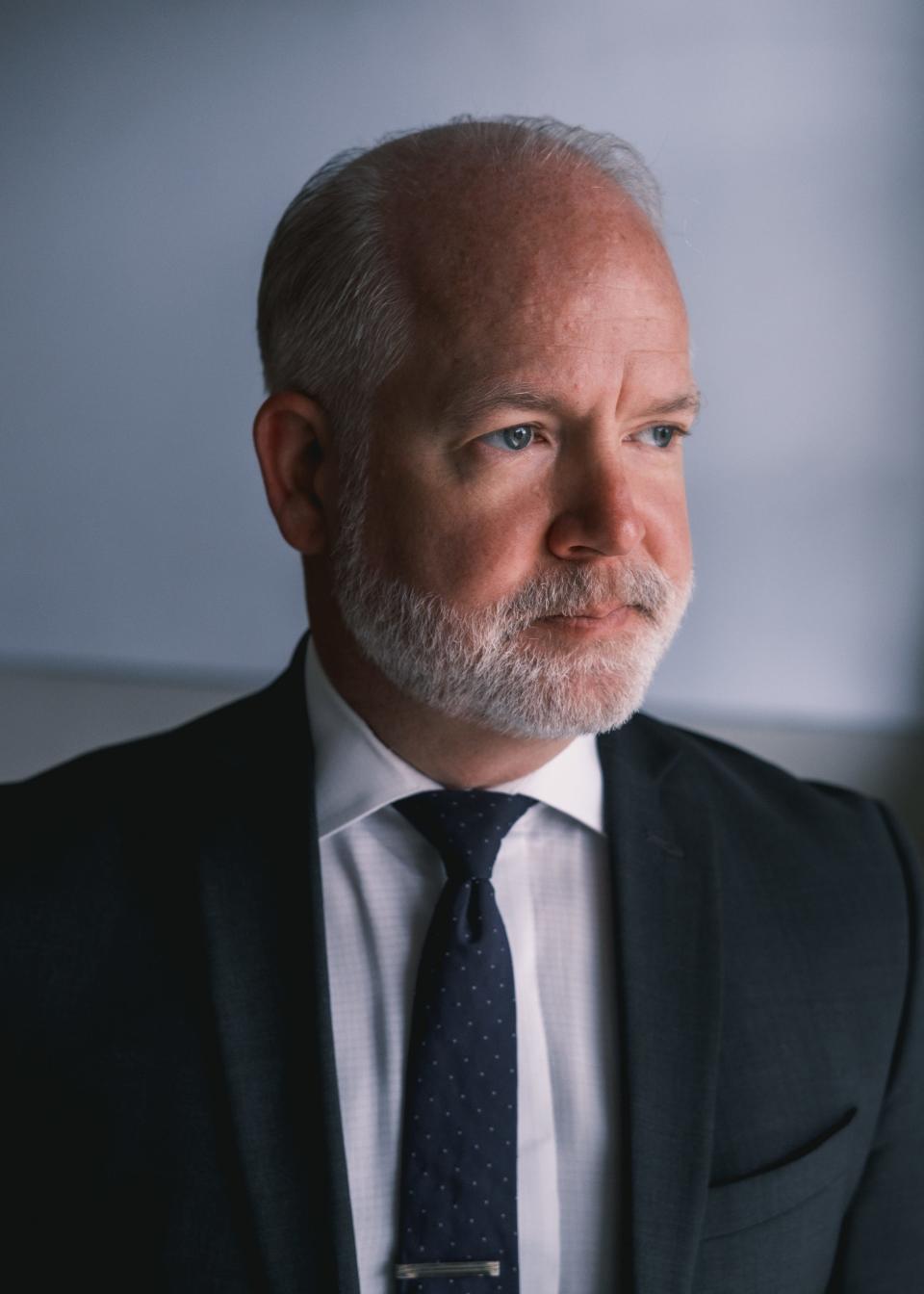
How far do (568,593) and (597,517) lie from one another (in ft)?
0.26

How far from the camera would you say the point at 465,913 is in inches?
52.1

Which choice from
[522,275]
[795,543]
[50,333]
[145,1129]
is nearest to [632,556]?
[522,275]

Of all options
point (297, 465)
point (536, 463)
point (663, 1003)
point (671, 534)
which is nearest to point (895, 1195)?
point (663, 1003)

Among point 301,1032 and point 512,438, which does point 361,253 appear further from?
point 301,1032

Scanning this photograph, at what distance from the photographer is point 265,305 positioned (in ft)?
5.04

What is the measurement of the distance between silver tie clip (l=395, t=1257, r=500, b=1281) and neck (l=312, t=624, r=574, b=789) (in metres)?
0.46

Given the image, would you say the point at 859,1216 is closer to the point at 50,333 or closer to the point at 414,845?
the point at 414,845

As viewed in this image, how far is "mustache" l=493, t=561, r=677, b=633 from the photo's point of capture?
4.17 feet

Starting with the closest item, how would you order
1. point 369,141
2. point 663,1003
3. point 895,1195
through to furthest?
point 663,1003, point 895,1195, point 369,141

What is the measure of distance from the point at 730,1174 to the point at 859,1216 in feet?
0.73

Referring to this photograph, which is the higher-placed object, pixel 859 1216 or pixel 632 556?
pixel 632 556

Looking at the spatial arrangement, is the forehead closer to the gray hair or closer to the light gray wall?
the gray hair

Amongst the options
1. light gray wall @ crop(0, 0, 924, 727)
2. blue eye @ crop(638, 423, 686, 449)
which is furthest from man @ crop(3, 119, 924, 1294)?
light gray wall @ crop(0, 0, 924, 727)

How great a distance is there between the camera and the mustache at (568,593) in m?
1.27
